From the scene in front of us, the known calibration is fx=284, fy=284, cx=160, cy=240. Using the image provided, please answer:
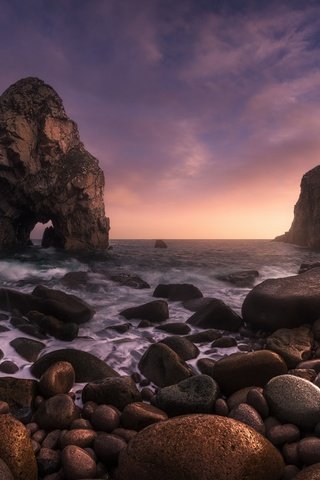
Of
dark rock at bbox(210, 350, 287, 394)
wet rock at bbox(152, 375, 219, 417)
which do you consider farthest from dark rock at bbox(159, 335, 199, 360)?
wet rock at bbox(152, 375, 219, 417)

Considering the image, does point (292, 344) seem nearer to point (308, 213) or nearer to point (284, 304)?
point (284, 304)

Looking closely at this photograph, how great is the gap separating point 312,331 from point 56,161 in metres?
41.7

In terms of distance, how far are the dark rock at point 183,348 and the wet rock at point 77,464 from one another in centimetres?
318

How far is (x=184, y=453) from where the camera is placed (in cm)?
276

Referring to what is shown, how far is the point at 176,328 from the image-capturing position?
7.90m

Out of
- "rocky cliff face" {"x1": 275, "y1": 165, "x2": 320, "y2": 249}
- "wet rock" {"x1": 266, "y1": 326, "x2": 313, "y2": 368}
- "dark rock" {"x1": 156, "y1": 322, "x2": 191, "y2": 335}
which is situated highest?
"rocky cliff face" {"x1": 275, "y1": 165, "x2": 320, "y2": 249}

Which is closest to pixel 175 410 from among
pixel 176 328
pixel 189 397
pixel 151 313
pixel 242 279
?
pixel 189 397

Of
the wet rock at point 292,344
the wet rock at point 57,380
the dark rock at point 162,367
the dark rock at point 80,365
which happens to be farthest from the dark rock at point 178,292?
the wet rock at point 57,380

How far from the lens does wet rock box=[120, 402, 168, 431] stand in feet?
12.3

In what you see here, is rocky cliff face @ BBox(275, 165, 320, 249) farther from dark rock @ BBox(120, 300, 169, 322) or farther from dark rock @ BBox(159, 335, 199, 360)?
dark rock @ BBox(159, 335, 199, 360)

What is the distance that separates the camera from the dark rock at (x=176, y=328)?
7.84 metres

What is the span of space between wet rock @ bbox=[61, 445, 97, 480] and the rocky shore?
11mm

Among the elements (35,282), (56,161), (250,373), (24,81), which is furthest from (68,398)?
(24,81)

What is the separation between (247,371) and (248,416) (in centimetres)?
100
